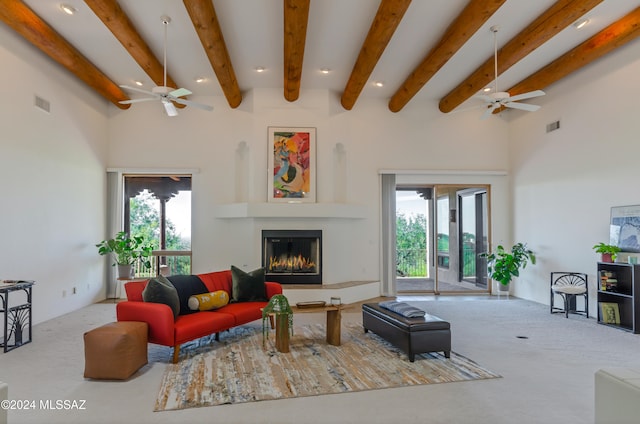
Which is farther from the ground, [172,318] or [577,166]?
[577,166]

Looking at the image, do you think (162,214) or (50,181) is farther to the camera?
(162,214)

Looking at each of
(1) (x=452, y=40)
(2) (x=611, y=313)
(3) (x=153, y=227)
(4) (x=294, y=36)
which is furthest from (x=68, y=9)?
(2) (x=611, y=313)

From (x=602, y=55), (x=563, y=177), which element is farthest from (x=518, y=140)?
(x=602, y=55)

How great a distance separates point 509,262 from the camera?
7.07 meters

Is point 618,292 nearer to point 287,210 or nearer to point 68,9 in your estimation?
point 287,210

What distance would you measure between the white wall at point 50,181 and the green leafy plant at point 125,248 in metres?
0.25

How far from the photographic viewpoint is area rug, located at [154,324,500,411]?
323 centimetres

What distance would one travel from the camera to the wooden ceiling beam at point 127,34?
432 centimetres

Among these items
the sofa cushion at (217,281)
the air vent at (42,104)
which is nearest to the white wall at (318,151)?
the air vent at (42,104)

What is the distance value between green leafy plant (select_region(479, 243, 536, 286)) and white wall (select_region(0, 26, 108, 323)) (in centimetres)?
720

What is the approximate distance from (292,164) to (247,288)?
9.50ft

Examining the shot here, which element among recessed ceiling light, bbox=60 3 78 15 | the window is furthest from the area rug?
recessed ceiling light, bbox=60 3 78 15

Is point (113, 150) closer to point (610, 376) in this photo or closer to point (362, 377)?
point (362, 377)

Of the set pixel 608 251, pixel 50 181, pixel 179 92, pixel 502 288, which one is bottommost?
pixel 502 288
